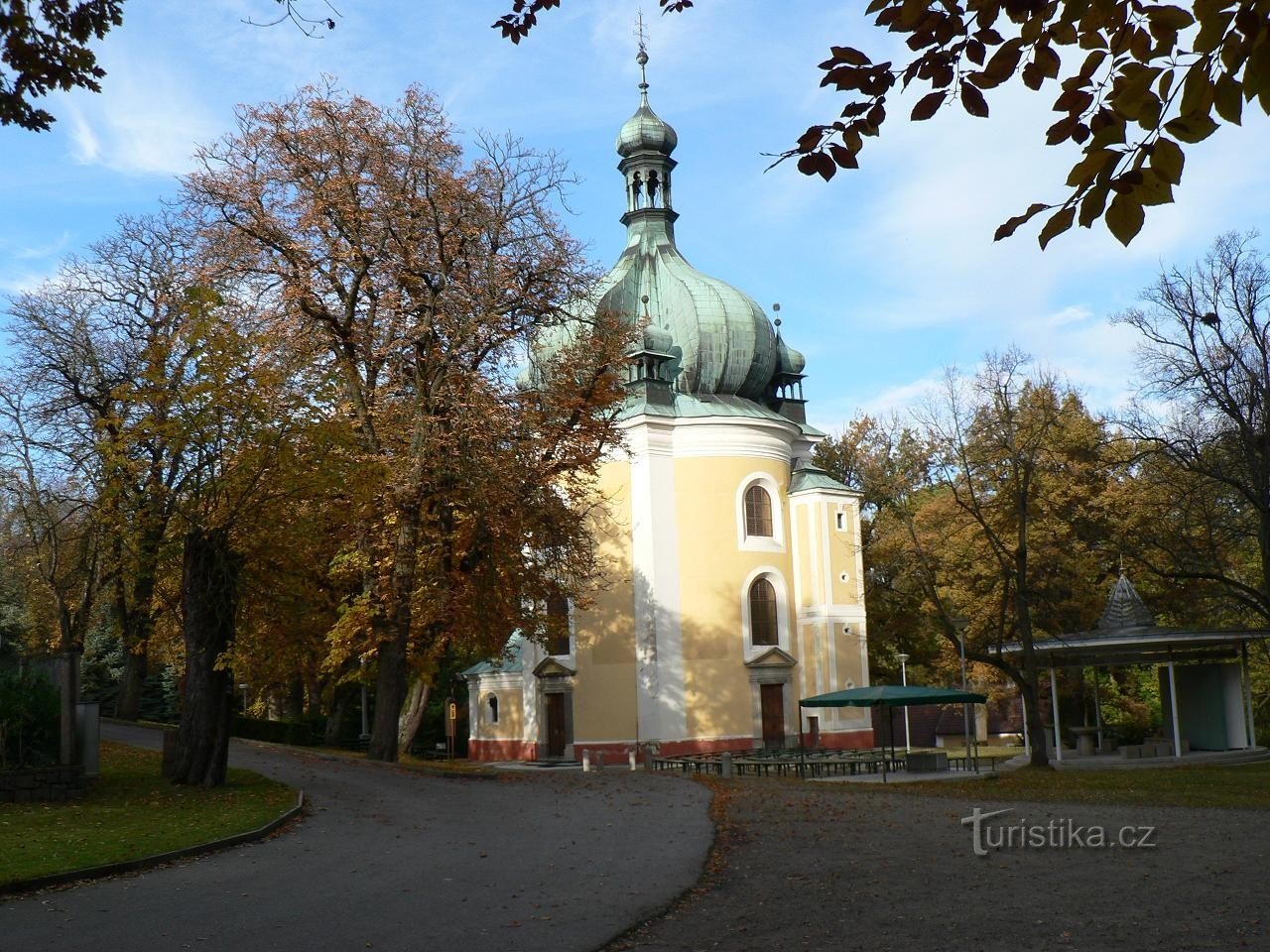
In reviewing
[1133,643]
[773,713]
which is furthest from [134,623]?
[1133,643]

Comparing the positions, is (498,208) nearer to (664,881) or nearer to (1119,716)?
(664,881)

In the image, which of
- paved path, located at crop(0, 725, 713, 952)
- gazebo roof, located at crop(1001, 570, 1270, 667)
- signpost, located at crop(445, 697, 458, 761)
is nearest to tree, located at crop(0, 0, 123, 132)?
paved path, located at crop(0, 725, 713, 952)

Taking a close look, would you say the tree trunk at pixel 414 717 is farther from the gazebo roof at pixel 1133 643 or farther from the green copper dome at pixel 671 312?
the gazebo roof at pixel 1133 643

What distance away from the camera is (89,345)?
32.8 metres

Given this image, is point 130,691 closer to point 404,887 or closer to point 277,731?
point 277,731

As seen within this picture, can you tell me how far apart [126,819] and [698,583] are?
2604 centimetres

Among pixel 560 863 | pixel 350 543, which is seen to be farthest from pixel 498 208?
pixel 560 863

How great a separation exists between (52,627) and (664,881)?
38.3 meters

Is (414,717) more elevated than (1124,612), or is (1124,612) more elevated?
(1124,612)

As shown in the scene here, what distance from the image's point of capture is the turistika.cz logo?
12.5 metres

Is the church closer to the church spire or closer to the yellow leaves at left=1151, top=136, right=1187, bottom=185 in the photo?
the church spire

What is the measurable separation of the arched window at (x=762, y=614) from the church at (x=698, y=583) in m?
0.04

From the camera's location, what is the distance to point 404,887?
1021cm

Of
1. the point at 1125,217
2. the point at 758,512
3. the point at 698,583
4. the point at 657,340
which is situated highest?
the point at 657,340
